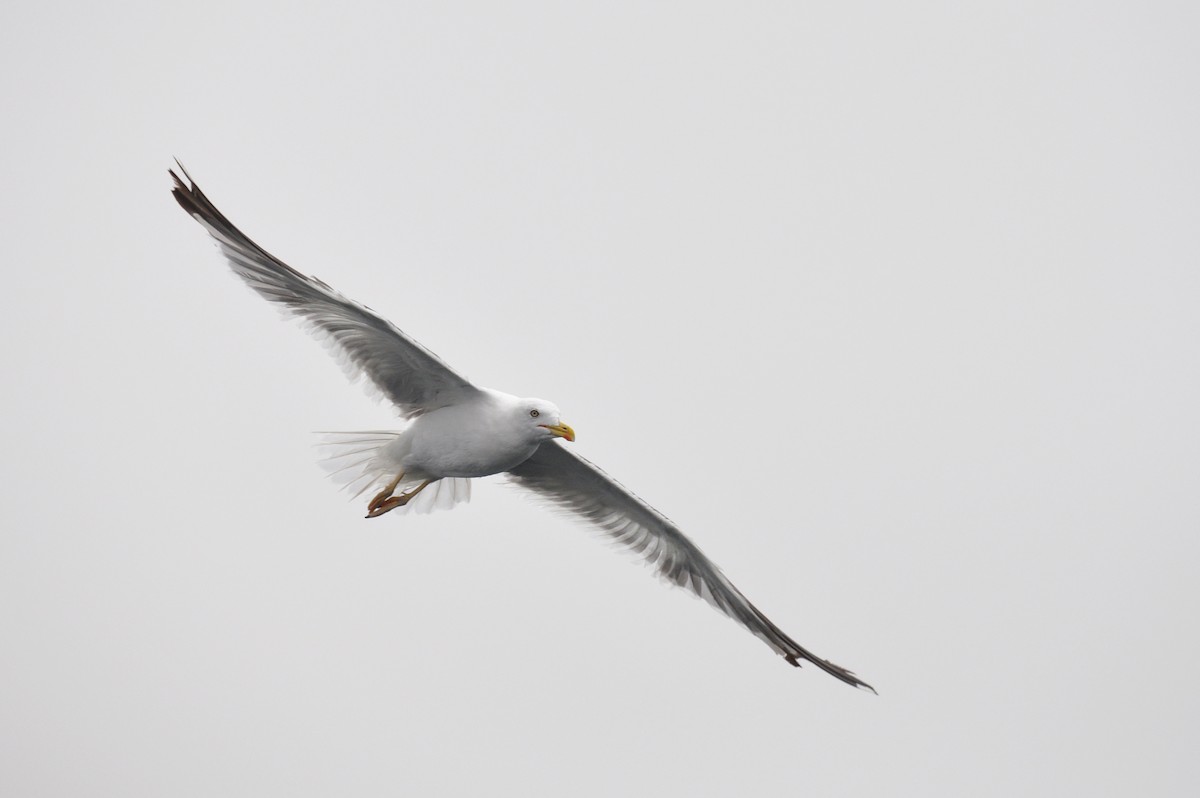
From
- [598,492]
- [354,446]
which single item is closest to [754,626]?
[598,492]

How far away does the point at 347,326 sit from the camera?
970 cm

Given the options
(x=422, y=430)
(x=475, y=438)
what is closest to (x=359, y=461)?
(x=422, y=430)

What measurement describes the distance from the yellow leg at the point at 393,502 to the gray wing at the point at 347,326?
62 centimetres

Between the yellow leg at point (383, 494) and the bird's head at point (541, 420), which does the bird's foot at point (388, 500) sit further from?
the bird's head at point (541, 420)

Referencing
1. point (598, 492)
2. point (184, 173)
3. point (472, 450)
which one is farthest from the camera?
point (598, 492)

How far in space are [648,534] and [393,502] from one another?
249 centimetres

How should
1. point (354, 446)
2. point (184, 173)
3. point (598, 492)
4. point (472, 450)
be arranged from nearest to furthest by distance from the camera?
1. point (184, 173)
2. point (472, 450)
3. point (354, 446)
4. point (598, 492)

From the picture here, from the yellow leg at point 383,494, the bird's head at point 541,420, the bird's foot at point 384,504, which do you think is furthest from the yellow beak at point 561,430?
the bird's foot at point 384,504

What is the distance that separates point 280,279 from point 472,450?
1.87 meters

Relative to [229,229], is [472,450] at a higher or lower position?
lower

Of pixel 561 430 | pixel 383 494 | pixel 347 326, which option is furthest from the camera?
pixel 383 494

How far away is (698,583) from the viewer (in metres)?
11.6

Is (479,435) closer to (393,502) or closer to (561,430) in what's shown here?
(561,430)

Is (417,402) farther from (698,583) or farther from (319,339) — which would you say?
(698,583)
